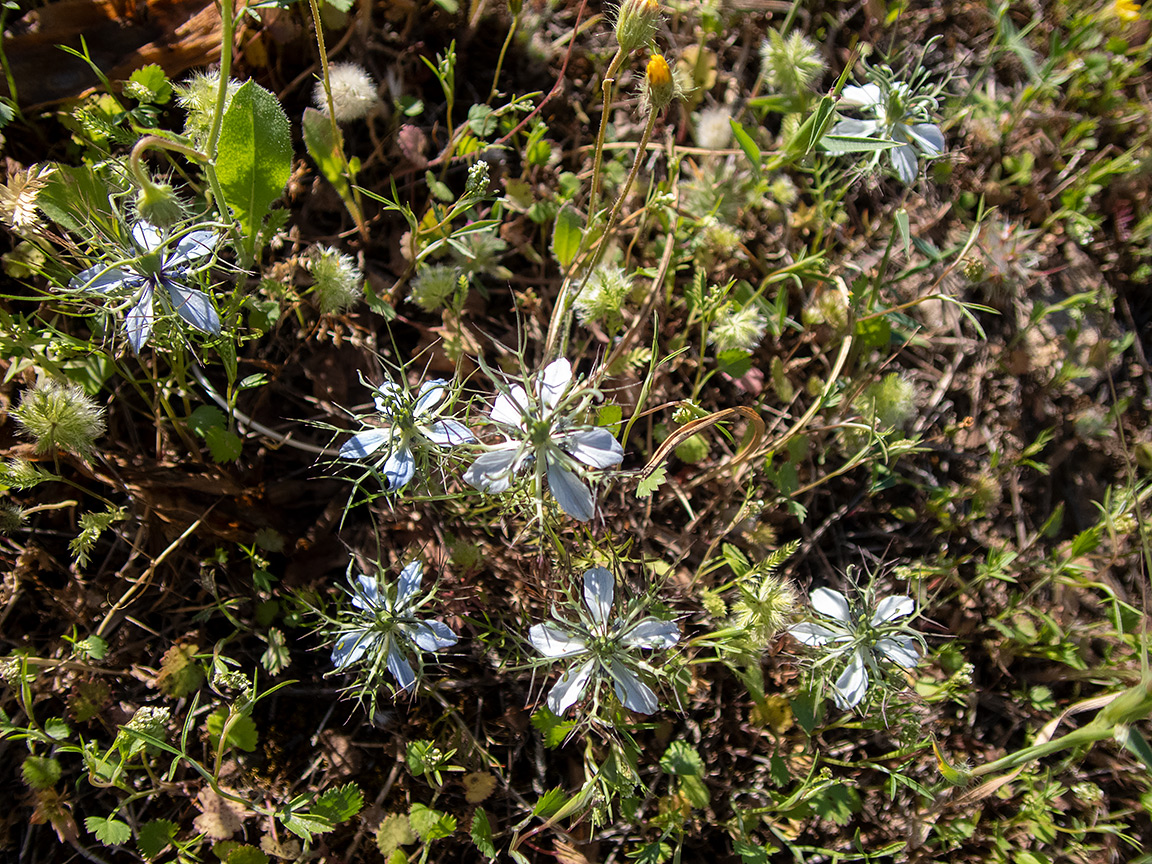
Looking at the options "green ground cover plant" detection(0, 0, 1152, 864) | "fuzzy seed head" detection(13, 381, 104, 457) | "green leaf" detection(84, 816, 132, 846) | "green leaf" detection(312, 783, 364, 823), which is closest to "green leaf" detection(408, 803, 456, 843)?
"green ground cover plant" detection(0, 0, 1152, 864)

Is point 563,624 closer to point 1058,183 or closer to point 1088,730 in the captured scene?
point 1088,730

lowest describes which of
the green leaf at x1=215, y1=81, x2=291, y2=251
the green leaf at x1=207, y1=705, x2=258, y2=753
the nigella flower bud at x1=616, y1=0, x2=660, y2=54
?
the green leaf at x1=207, y1=705, x2=258, y2=753

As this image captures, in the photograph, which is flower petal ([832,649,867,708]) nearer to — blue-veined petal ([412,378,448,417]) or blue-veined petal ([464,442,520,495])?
blue-veined petal ([464,442,520,495])

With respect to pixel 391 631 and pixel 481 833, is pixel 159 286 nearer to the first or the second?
pixel 391 631

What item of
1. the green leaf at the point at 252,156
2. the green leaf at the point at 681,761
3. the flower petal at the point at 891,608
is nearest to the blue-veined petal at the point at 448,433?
the green leaf at the point at 252,156

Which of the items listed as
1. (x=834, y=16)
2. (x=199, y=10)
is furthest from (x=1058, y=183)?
(x=199, y=10)

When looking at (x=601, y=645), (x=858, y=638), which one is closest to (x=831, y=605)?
(x=858, y=638)
